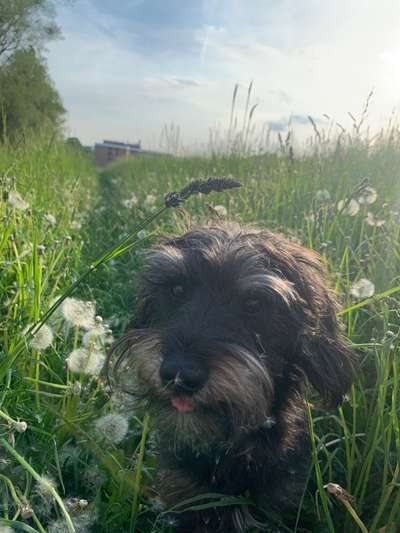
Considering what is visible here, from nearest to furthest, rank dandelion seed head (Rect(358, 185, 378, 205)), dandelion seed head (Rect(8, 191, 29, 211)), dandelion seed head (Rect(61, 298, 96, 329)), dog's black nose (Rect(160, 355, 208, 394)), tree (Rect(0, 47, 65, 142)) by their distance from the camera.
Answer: dog's black nose (Rect(160, 355, 208, 394)) → dandelion seed head (Rect(61, 298, 96, 329)) → dandelion seed head (Rect(8, 191, 29, 211)) → dandelion seed head (Rect(358, 185, 378, 205)) → tree (Rect(0, 47, 65, 142))

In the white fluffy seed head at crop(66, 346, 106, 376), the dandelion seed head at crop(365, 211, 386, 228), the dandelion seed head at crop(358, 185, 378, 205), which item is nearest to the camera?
the white fluffy seed head at crop(66, 346, 106, 376)

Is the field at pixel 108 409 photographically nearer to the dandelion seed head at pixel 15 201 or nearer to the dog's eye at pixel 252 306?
the dandelion seed head at pixel 15 201

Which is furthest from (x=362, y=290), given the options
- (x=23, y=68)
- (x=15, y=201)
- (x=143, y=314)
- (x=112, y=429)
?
(x=23, y=68)

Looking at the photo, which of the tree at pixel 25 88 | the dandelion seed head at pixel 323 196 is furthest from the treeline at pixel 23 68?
the dandelion seed head at pixel 323 196

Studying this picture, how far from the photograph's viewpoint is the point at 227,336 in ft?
6.21

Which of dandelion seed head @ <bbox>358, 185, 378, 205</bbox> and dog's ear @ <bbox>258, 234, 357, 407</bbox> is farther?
dandelion seed head @ <bbox>358, 185, 378, 205</bbox>

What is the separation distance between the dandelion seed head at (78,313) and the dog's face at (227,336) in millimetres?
222

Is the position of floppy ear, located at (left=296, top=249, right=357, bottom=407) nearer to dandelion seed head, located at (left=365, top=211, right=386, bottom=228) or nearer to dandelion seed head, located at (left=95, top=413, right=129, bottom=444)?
dandelion seed head, located at (left=95, top=413, right=129, bottom=444)

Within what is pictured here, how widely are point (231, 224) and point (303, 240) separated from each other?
147 centimetres

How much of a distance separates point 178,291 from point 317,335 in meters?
0.62

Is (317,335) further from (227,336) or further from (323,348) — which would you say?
(227,336)

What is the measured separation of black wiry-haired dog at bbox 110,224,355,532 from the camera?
1852 mm

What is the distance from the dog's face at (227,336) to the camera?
178 cm

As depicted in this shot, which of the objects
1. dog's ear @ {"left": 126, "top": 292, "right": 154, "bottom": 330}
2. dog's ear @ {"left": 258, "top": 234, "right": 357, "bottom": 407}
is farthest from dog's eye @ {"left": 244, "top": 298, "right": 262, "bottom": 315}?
dog's ear @ {"left": 126, "top": 292, "right": 154, "bottom": 330}
